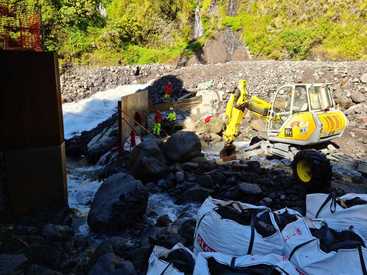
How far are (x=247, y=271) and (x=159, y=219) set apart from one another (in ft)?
12.0

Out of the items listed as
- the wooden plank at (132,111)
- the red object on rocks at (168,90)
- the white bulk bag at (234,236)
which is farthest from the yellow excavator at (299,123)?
the red object on rocks at (168,90)

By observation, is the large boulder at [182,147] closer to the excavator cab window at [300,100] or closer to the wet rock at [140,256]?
the excavator cab window at [300,100]

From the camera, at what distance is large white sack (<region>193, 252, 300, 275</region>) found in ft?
9.44

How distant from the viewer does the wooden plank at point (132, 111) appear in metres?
10.7

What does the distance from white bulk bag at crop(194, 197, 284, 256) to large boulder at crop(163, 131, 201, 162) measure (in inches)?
195

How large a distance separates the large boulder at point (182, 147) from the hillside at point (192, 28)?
14898 mm

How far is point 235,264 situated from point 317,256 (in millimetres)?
737

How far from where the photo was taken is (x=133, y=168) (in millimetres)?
8445

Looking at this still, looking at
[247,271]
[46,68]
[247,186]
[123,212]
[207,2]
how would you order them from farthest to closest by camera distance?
[207,2] < [247,186] < [46,68] < [123,212] < [247,271]

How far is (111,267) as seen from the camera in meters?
4.20

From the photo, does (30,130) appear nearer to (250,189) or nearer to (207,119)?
(250,189)

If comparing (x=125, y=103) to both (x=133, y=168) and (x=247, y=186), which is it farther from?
(x=247, y=186)

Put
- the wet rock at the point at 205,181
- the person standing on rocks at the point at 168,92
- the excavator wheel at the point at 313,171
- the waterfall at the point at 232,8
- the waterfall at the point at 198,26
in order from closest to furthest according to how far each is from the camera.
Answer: the excavator wheel at the point at 313,171, the wet rock at the point at 205,181, the person standing on rocks at the point at 168,92, the waterfall at the point at 232,8, the waterfall at the point at 198,26

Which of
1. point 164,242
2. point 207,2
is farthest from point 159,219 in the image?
point 207,2
